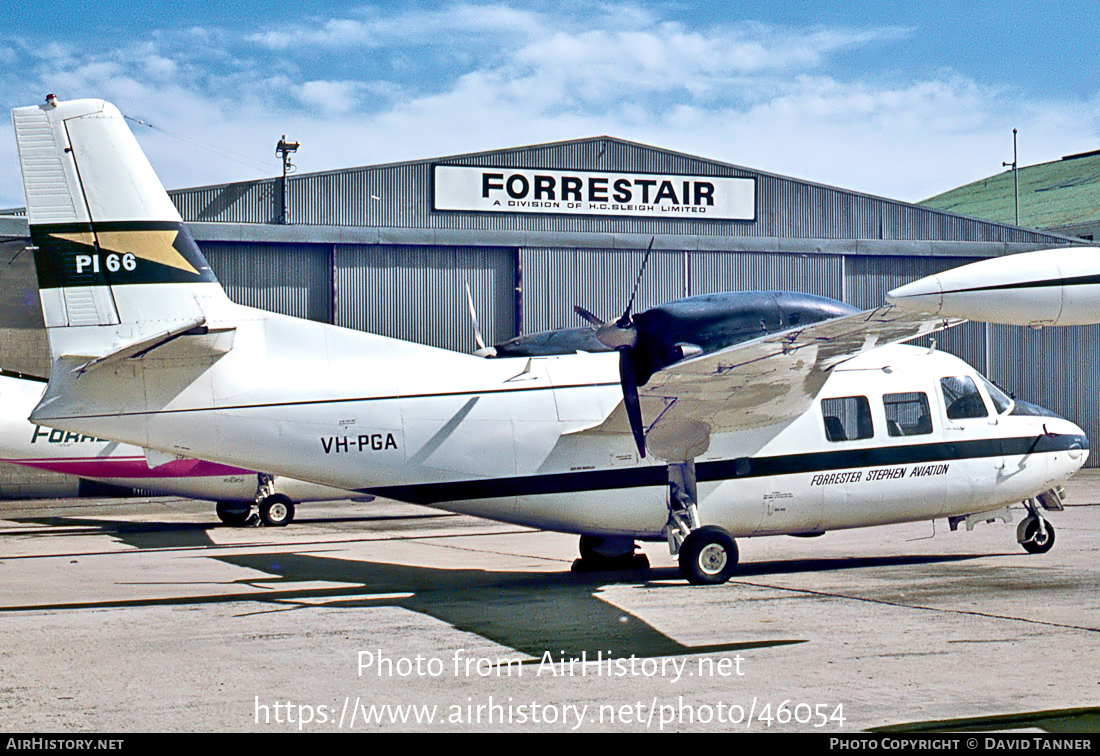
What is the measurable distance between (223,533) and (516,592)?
10805 mm

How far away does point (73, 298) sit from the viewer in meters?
12.9

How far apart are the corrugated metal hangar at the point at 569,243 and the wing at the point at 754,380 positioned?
767 inches

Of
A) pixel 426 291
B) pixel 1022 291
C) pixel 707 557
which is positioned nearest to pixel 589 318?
pixel 707 557

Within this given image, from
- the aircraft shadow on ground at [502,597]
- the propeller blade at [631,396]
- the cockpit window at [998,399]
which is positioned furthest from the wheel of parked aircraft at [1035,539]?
the propeller blade at [631,396]

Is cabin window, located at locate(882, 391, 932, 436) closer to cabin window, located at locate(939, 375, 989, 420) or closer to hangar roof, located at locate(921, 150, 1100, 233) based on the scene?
cabin window, located at locate(939, 375, 989, 420)

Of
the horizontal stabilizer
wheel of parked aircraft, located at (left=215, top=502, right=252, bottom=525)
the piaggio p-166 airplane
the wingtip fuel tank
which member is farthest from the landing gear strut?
wheel of parked aircraft, located at (left=215, top=502, right=252, bottom=525)

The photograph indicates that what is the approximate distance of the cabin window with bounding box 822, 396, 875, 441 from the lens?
1478cm

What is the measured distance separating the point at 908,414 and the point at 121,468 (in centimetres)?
1637

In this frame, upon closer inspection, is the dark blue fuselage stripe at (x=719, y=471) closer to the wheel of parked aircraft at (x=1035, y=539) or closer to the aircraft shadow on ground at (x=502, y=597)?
the aircraft shadow on ground at (x=502, y=597)

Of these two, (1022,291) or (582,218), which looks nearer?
(1022,291)

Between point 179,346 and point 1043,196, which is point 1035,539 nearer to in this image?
point 179,346

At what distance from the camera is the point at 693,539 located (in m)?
13.8

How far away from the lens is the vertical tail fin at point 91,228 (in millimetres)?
12836

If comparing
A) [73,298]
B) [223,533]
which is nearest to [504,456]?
[73,298]
